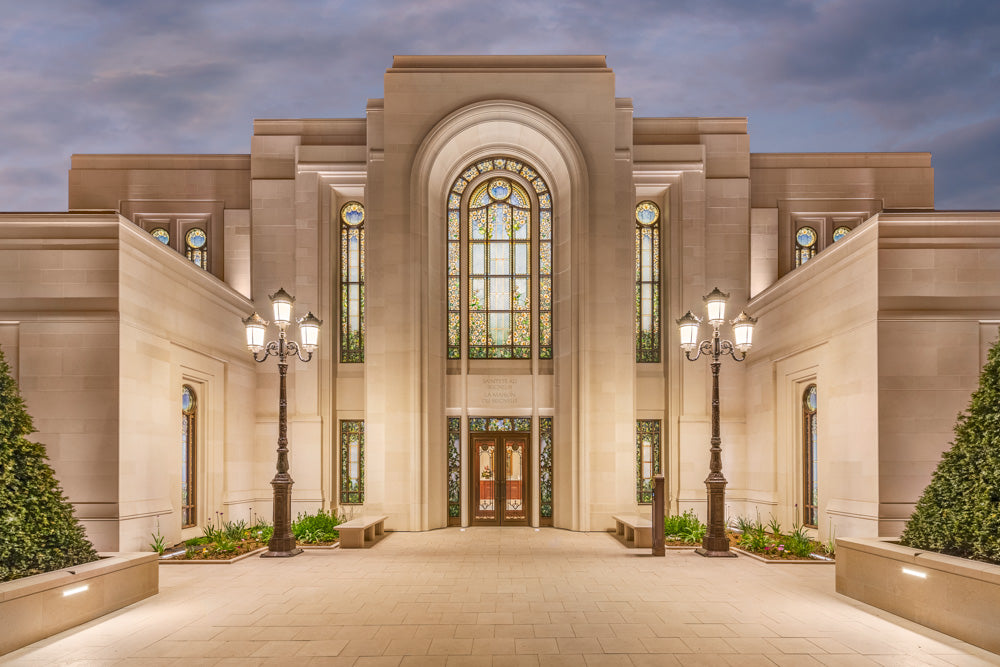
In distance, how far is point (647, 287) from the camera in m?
21.1

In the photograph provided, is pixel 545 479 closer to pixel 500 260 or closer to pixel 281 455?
pixel 500 260

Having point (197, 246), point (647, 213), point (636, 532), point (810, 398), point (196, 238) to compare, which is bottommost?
point (636, 532)

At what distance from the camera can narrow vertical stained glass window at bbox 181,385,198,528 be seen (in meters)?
16.3

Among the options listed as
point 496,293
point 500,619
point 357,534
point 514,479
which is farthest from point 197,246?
point 500,619

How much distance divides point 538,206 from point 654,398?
6461 millimetres

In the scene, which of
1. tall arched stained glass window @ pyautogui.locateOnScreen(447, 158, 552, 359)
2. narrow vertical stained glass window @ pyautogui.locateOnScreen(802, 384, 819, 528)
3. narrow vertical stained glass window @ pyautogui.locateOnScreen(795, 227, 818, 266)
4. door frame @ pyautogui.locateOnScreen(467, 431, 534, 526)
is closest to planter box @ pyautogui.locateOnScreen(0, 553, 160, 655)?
door frame @ pyautogui.locateOnScreen(467, 431, 534, 526)

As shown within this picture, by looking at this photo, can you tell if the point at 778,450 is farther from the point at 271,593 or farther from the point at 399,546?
the point at 271,593

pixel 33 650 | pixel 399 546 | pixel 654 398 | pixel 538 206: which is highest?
pixel 538 206

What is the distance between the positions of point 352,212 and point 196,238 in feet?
15.6

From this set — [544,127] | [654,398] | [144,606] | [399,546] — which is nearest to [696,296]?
[654,398]

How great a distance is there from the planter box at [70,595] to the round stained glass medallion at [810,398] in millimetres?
13493

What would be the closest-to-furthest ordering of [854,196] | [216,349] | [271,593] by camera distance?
[271,593], [216,349], [854,196]

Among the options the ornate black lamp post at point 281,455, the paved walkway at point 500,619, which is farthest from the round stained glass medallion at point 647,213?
the ornate black lamp post at point 281,455

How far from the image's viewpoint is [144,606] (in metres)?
9.76
